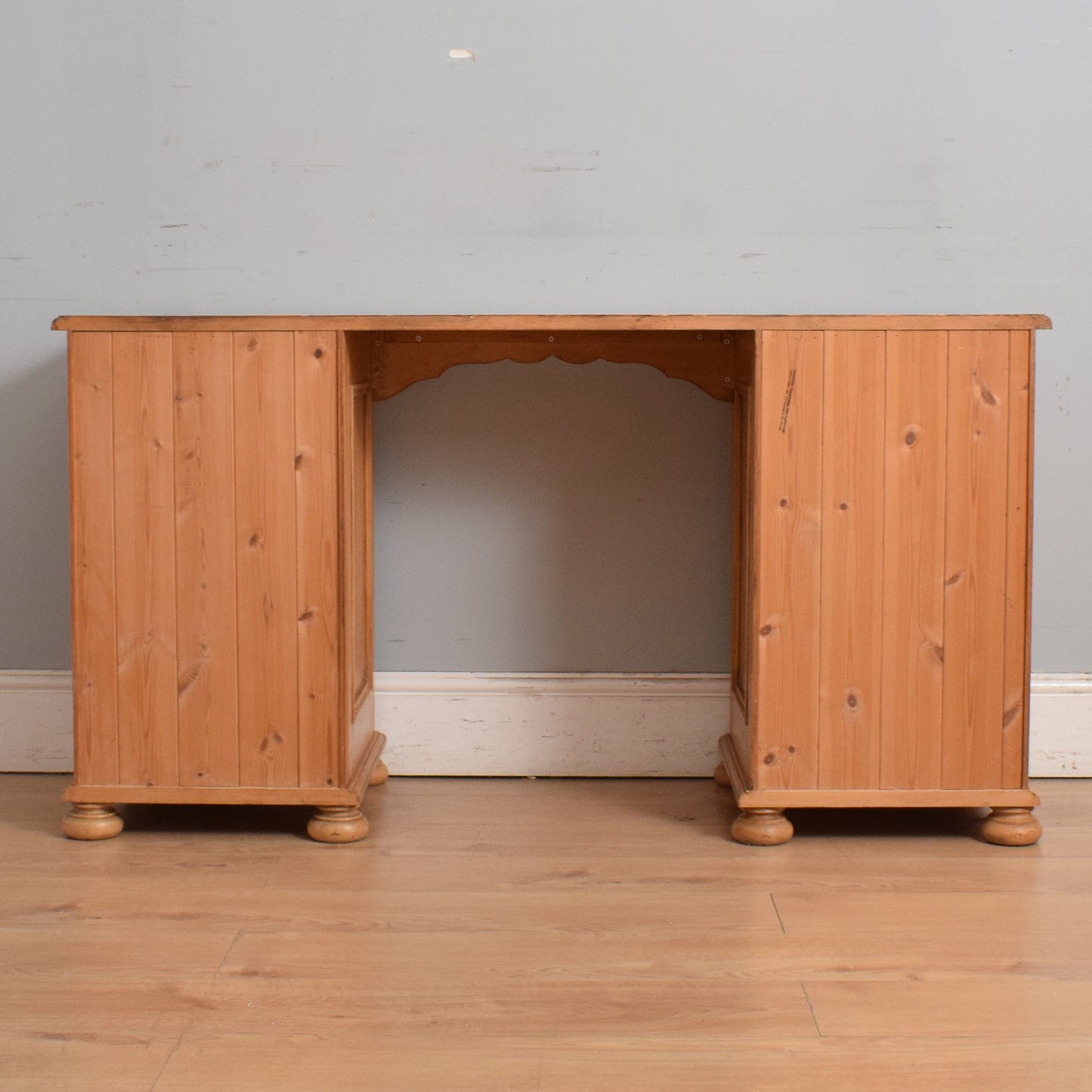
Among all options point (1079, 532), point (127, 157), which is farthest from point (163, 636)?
point (1079, 532)

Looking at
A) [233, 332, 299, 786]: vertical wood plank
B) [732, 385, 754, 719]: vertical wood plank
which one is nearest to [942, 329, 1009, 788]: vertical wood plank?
[732, 385, 754, 719]: vertical wood plank

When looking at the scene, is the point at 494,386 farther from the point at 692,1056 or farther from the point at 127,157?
the point at 692,1056

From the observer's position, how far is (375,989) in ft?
5.40

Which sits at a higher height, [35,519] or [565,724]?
[35,519]

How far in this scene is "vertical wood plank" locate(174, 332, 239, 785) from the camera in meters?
2.19

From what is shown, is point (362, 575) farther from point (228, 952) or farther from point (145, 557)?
point (228, 952)

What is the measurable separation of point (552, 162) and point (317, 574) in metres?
0.95

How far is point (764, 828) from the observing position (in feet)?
7.25

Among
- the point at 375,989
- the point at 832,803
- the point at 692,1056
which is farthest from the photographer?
the point at 832,803

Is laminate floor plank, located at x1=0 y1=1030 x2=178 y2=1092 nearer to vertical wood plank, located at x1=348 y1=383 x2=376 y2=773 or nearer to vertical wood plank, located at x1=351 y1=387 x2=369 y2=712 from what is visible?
vertical wood plank, located at x1=348 y1=383 x2=376 y2=773

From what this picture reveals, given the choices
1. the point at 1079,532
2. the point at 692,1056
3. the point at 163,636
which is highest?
the point at 1079,532

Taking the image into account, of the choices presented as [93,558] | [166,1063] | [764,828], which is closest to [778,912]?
[764,828]

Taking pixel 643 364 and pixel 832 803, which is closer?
pixel 832 803

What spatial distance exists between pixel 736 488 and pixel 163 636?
3.60 ft
